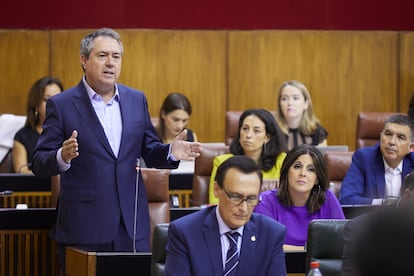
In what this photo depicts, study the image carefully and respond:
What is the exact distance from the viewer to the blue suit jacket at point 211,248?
280 centimetres

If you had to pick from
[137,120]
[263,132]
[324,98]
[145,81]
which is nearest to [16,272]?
[137,120]

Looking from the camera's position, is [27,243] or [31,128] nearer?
[27,243]

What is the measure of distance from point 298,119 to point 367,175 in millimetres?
1406

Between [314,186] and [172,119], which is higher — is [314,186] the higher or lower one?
the lower one

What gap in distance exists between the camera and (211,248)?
2830mm

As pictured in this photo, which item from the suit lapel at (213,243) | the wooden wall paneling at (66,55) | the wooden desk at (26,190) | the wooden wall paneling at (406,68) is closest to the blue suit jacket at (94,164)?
the suit lapel at (213,243)

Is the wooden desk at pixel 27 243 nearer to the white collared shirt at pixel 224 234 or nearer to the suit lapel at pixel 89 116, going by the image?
the suit lapel at pixel 89 116

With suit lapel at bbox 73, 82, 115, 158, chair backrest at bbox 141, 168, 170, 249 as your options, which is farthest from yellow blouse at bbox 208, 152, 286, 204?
suit lapel at bbox 73, 82, 115, 158

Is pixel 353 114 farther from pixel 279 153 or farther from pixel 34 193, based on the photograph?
pixel 34 193

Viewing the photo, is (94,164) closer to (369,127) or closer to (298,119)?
(298,119)

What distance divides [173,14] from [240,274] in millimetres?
5493

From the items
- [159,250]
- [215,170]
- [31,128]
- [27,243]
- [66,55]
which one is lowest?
[27,243]

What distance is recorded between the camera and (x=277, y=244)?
291 cm

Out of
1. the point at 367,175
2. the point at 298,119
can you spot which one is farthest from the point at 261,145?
the point at 298,119
